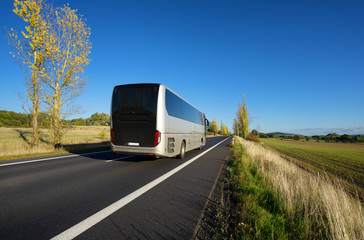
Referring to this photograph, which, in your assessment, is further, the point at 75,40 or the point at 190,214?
the point at 75,40

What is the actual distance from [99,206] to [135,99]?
4881mm

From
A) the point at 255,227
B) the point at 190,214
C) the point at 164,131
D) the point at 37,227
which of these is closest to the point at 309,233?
the point at 255,227

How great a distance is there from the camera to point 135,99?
7.26 metres

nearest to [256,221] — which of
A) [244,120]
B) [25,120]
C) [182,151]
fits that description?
[182,151]

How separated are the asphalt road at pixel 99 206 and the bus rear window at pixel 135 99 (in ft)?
9.50

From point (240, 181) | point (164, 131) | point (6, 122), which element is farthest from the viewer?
point (6, 122)

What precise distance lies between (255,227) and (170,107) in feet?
19.9

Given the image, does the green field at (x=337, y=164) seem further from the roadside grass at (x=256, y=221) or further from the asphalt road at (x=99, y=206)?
the asphalt road at (x=99, y=206)

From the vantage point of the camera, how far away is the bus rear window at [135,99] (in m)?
7.02

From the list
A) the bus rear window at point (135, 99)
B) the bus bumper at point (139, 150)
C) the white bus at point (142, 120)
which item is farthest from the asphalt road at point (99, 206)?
the bus rear window at point (135, 99)

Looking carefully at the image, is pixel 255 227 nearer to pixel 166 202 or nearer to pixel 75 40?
pixel 166 202

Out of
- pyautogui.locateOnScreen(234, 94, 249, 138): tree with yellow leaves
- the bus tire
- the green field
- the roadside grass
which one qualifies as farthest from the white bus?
pyautogui.locateOnScreen(234, 94, 249, 138): tree with yellow leaves

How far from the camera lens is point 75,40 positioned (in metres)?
13.1

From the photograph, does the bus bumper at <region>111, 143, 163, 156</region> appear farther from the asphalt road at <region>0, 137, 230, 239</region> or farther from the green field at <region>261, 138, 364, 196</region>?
the green field at <region>261, 138, 364, 196</region>
